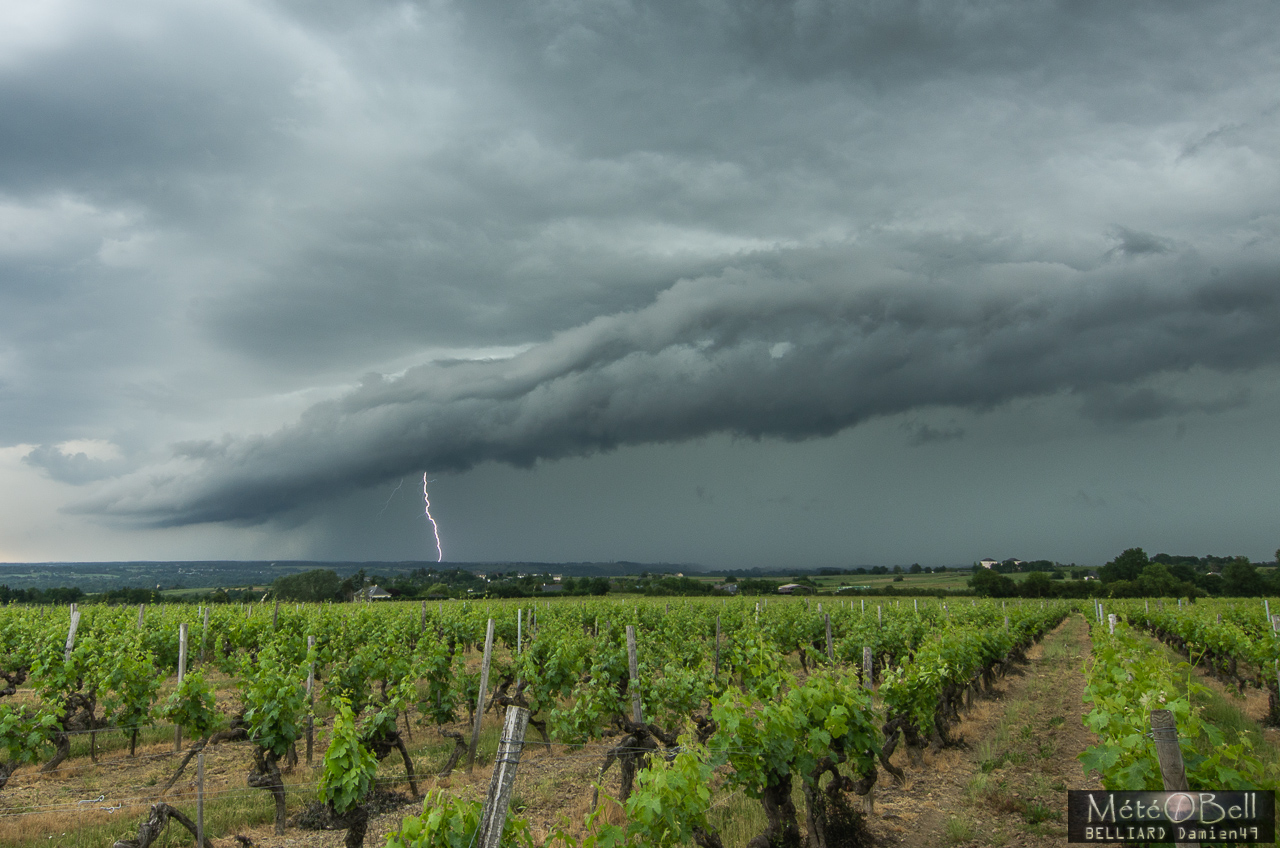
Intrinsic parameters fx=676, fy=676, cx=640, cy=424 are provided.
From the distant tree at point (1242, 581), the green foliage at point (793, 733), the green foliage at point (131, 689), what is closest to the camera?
the green foliage at point (793, 733)

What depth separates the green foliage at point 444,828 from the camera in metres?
5.32

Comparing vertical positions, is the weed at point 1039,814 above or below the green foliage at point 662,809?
below

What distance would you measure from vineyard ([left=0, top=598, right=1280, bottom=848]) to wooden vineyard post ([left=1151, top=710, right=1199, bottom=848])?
0.81 meters

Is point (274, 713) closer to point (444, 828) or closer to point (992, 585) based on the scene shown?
point (444, 828)

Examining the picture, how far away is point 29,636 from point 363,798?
1820cm

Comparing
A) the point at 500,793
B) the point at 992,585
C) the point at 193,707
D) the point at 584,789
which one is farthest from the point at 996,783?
the point at 992,585

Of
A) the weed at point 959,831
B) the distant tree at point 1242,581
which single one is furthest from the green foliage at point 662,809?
the distant tree at point 1242,581

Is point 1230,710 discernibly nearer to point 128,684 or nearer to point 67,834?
point 67,834

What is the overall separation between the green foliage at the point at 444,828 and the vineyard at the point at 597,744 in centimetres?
2

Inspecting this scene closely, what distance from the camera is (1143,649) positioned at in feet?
33.8

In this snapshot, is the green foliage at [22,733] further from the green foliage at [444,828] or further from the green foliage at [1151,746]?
the green foliage at [1151,746]

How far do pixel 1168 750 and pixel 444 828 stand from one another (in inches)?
217

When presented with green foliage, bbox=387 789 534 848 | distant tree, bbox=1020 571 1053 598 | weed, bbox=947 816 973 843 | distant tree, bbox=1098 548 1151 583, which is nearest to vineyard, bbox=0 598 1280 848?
green foliage, bbox=387 789 534 848

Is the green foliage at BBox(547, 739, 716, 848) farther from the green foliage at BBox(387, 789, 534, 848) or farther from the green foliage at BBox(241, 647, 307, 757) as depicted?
the green foliage at BBox(241, 647, 307, 757)
